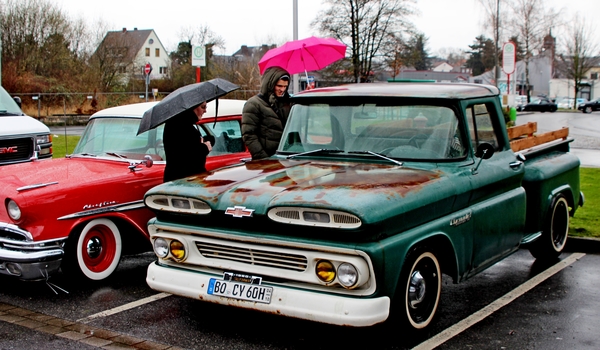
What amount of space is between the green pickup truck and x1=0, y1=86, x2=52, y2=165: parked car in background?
5.58 meters

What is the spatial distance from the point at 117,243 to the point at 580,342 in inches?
167

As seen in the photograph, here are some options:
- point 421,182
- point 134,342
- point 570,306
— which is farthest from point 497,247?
point 134,342

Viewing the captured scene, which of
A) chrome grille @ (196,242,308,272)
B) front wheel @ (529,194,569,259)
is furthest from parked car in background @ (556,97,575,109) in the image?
chrome grille @ (196,242,308,272)

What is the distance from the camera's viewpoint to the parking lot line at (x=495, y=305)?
5.21 metres

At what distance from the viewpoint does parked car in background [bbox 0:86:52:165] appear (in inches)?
413

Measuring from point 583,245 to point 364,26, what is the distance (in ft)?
97.6

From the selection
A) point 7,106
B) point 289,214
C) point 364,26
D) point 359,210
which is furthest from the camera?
point 364,26

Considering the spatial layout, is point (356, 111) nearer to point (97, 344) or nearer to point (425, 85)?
point (425, 85)

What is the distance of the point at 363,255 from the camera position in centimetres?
454

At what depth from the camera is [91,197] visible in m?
6.66

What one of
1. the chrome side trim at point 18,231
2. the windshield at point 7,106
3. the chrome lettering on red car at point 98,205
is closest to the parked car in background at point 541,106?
the windshield at point 7,106

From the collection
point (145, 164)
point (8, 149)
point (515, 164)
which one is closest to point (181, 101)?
point (145, 164)

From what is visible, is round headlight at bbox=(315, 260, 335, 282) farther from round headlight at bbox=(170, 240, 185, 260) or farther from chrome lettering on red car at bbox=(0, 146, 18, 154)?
chrome lettering on red car at bbox=(0, 146, 18, 154)

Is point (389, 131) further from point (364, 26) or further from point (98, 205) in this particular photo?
point (364, 26)
